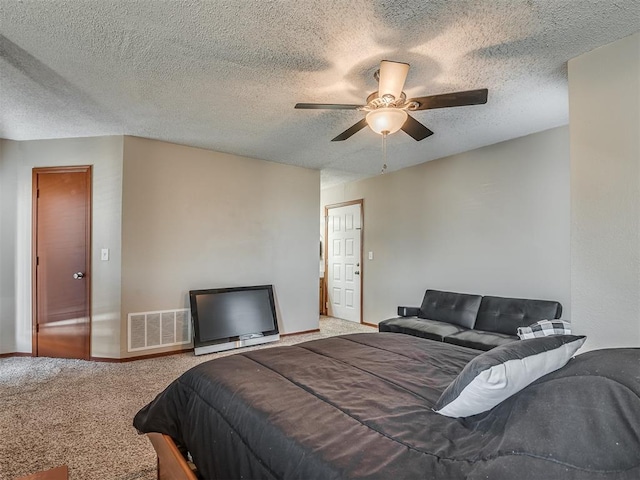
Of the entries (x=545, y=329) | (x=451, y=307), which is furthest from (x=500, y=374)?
(x=451, y=307)

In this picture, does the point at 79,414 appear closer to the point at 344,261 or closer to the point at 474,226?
the point at 474,226

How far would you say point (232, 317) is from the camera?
4.30 meters

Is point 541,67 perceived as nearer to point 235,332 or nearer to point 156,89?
point 156,89

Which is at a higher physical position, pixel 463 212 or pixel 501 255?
pixel 463 212

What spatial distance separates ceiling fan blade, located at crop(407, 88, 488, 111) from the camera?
6.75 feet

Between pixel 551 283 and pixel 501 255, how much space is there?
0.59 m

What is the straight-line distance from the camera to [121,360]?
3.70 meters

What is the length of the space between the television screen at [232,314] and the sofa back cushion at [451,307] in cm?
199

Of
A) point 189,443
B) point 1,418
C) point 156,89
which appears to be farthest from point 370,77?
point 1,418

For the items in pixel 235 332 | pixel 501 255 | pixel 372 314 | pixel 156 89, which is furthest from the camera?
pixel 372 314

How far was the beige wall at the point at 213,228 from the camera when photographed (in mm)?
3869

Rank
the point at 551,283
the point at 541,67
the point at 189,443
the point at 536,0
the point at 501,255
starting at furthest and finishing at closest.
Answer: the point at 501,255
the point at 551,283
the point at 541,67
the point at 536,0
the point at 189,443

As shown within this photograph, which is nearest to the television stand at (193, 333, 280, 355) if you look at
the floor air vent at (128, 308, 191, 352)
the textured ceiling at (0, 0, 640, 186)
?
the floor air vent at (128, 308, 191, 352)

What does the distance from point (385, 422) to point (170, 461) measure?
1.09 m
